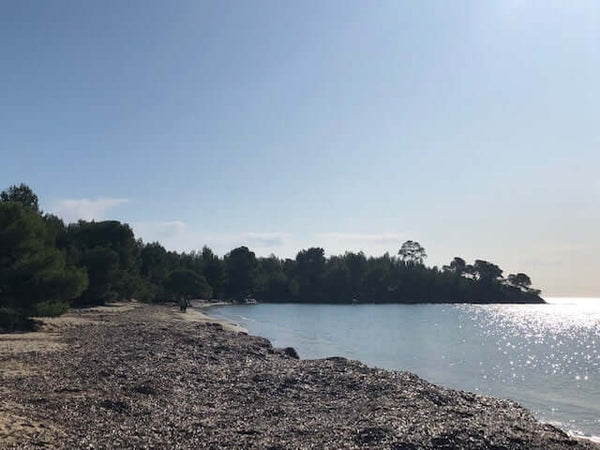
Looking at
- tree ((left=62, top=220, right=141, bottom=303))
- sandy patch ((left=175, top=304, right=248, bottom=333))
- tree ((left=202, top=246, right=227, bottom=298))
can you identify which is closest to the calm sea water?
sandy patch ((left=175, top=304, right=248, bottom=333))

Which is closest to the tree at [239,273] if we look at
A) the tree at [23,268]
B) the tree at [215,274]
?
the tree at [215,274]

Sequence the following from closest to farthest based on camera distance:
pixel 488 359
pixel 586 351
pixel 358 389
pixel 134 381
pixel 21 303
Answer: pixel 134 381, pixel 358 389, pixel 21 303, pixel 488 359, pixel 586 351

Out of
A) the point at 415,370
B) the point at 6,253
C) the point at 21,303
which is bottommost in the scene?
the point at 415,370

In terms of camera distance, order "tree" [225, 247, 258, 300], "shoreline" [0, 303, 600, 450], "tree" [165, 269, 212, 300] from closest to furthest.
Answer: "shoreline" [0, 303, 600, 450] < "tree" [165, 269, 212, 300] < "tree" [225, 247, 258, 300]

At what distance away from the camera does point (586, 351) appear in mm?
61969

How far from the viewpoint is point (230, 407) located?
18469 mm

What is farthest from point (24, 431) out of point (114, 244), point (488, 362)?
point (114, 244)

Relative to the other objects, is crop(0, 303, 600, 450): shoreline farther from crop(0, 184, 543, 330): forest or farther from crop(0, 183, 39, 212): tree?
crop(0, 183, 39, 212): tree

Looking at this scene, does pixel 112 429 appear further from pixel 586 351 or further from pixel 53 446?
pixel 586 351

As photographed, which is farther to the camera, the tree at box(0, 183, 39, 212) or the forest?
the tree at box(0, 183, 39, 212)

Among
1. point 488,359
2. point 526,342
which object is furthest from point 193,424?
point 526,342

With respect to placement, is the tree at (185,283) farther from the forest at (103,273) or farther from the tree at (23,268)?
the tree at (23,268)

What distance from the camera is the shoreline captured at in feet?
46.1

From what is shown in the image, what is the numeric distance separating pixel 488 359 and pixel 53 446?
45.2 metres
